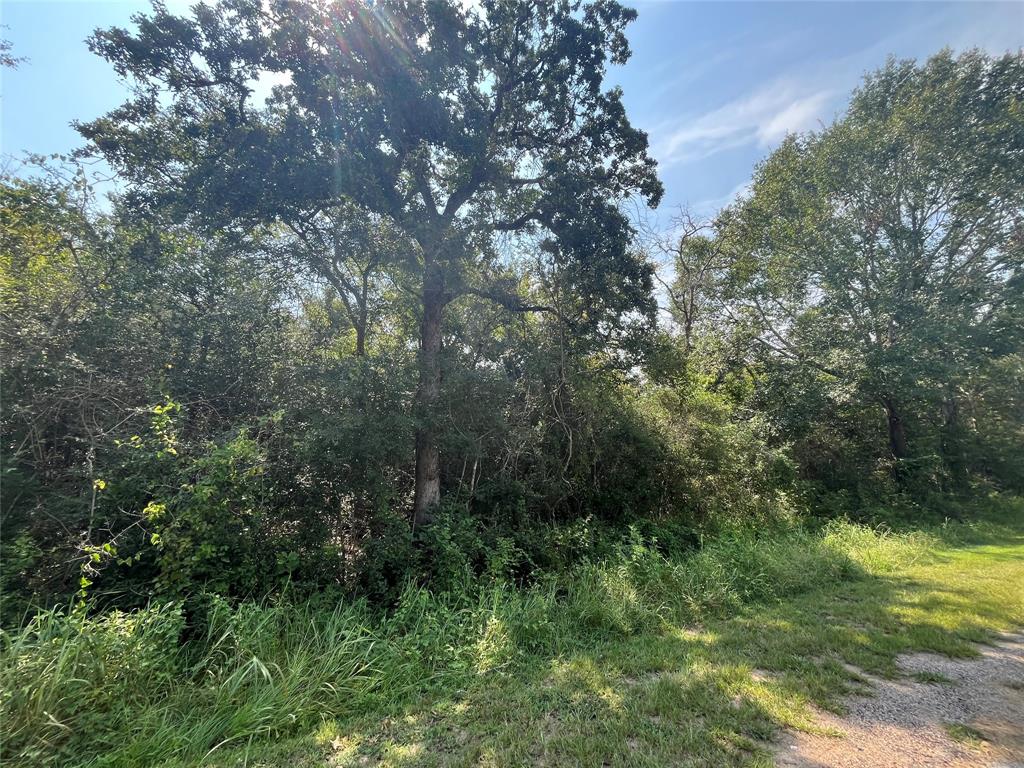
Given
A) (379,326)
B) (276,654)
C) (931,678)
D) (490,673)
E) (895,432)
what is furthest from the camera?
(895,432)

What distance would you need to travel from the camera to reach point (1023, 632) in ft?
12.9

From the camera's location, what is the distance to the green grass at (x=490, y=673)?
2471 mm

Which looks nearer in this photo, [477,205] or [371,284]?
[477,205]

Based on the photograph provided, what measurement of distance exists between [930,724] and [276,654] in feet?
16.1

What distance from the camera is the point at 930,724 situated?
8.49 ft

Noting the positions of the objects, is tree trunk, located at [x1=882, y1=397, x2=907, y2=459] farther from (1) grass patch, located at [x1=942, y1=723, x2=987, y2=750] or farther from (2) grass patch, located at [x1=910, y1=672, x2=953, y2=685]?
(1) grass patch, located at [x1=942, y1=723, x2=987, y2=750]

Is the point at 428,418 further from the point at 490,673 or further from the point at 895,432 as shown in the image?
the point at 895,432

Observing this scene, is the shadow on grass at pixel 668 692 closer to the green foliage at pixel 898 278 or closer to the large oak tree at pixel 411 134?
the large oak tree at pixel 411 134

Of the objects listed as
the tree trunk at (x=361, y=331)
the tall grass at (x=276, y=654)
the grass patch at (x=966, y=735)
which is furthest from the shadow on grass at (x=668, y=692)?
the tree trunk at (x=361, y=331)

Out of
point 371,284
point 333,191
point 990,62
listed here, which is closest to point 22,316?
point 333,191

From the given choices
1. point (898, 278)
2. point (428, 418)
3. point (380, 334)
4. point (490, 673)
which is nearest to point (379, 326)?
point (380, 334)

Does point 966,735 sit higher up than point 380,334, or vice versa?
point 380,334

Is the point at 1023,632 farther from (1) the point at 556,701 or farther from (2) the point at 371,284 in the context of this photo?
(2) the point at 371,284

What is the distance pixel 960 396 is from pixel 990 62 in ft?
33.8
